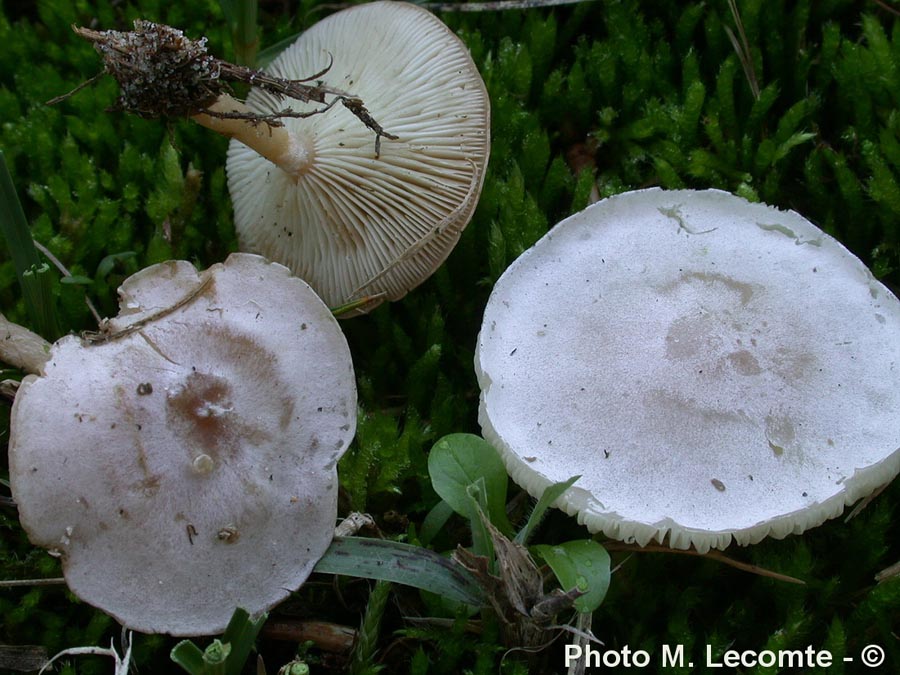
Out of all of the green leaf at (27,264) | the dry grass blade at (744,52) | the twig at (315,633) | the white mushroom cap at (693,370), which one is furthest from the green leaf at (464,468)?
the dry grass blade at (744,52)

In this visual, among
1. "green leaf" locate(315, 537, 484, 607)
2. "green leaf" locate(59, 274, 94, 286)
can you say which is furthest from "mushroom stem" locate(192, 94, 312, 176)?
"green leaf" locate(315, 537, 484, 607)

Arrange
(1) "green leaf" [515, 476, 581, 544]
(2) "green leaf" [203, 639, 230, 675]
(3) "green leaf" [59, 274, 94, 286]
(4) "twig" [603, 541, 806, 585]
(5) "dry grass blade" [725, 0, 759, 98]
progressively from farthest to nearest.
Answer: (5) "dry grass blade" [725, 0, 759, 98] < (3) "green leaf" [59, 274, 94, 286] < (4) "twig" [603, 541, 806, 585] < (1) "green leaf" [515, 476, 581, 544] < (2) "green leaf" [203, 639, 230, 675]

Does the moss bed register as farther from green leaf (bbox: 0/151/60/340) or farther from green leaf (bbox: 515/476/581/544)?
green leaf (bbox: 515/476/581/544)

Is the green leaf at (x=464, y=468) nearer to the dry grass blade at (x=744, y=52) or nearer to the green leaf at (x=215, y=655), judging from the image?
the green leaf at (x=215, y=655)

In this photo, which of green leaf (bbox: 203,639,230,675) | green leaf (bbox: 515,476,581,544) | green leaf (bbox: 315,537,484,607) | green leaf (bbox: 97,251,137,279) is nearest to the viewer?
green leaf (bbox: 203,639,230,675)

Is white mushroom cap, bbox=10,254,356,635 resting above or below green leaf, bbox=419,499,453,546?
above

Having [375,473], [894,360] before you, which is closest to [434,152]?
[375,473]

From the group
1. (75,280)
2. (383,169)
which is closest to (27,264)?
(75,280)

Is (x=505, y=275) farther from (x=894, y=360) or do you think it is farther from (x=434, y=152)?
(x=894, y=360)
